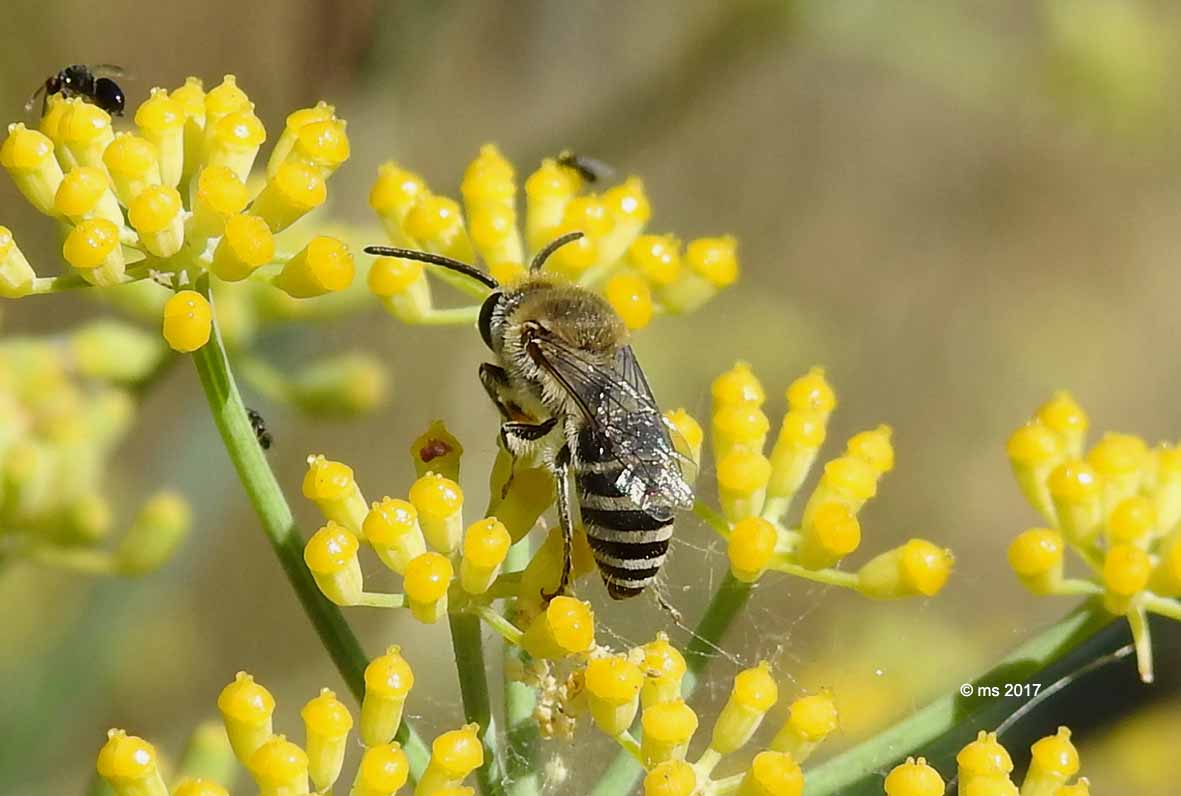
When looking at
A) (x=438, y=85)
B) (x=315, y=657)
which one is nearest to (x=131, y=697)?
(x=315, y=657)

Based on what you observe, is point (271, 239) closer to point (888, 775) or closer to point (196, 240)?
point (196, 240)

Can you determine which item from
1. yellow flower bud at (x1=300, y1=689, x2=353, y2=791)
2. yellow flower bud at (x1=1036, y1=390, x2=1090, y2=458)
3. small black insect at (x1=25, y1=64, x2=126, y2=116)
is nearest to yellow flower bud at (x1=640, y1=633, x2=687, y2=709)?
yellow flower bud at (x1=300, y1=689, x2=353, y2=791)

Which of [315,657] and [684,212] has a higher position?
[684,212]

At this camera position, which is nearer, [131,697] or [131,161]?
[131,161]

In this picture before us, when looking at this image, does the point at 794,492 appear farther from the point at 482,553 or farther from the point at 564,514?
the point at 482,553

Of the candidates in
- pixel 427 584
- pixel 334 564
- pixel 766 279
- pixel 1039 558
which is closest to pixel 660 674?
pixel 427 584

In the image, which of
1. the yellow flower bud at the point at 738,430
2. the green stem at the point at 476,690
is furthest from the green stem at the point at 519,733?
the yellow flower bud at the point at 738,430

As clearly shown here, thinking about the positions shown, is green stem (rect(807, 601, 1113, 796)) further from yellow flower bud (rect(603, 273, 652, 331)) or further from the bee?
yellow flower bud (rect(603, 273, 652, 331))
